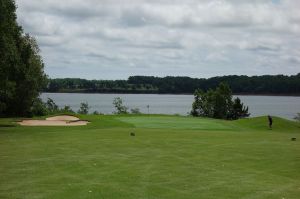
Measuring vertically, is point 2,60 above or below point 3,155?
above

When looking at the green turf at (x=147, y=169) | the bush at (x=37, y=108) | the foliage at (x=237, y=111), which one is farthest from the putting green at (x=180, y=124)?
the foliage at (x=237, y=111)

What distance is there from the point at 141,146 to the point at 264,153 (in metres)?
6.24

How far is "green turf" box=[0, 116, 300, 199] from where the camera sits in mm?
13448

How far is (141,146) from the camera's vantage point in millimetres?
25250

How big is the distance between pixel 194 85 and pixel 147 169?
Answer: 157865mm

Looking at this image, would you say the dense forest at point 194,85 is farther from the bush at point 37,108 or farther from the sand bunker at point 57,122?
the sand bunker at point 57,122

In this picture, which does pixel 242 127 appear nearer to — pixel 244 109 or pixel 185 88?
pixel 244 109

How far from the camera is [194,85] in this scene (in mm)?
174250

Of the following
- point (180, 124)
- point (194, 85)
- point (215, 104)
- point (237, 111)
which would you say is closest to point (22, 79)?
point (180, 124)

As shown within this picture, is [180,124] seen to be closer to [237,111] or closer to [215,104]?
[215,104]

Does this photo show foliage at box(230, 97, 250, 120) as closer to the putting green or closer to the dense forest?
the dense forest

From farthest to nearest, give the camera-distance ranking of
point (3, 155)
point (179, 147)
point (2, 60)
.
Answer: point (2, 60)
point (179, 147)
point (3, 155)

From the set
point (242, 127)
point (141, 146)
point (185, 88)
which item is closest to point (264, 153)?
point (141, 146)

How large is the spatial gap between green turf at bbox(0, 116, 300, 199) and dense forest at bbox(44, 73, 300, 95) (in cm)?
10974
